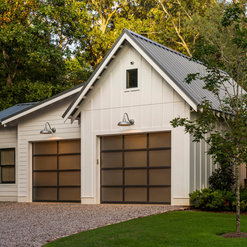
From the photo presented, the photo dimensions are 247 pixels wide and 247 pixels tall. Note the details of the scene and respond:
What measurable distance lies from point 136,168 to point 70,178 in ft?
10.7

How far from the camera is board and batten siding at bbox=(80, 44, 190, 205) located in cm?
1524

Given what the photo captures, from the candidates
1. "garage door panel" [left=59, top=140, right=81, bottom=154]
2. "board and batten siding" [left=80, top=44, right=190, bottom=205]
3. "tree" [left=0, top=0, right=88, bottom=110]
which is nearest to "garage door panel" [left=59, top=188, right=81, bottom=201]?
"board and batten siding" [left=80, top=44, right=190, bottom=205]

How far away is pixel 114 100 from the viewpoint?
54.7 feet

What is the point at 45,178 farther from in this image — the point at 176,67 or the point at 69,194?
the point at 176,67

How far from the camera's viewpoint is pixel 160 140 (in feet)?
52.5

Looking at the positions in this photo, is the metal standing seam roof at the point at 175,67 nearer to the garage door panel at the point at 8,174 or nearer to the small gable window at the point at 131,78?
the small gable window at the point at 131,78

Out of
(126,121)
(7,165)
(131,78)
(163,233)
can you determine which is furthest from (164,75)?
(7,165)

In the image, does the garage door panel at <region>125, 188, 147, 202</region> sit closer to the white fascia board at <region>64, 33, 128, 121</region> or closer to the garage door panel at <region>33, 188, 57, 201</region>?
the white fascia board at <region>64, 33, 128, 121</region>

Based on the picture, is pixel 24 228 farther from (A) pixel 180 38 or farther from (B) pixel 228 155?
(A) pixel 180 38

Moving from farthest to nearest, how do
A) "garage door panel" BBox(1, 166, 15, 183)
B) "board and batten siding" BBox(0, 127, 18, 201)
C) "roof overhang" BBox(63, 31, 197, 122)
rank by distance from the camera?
1. "garage door panel" BBox(1, 166, 15, 183)
2. "board and batten siding" BBox(0, 127, 18, 201)
3. "roof overhang" BBox(63, 31, 197, 122)

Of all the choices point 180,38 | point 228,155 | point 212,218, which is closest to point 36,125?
point 212,218

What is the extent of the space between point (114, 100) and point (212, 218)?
6203 mm

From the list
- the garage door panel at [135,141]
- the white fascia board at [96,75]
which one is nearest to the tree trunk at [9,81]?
the white fascia board at [96,75]

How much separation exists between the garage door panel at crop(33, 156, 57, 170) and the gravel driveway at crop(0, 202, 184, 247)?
2.52m
